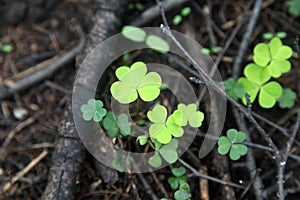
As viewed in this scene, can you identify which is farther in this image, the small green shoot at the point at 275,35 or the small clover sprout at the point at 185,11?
the small clover sprout at the point at 185,11

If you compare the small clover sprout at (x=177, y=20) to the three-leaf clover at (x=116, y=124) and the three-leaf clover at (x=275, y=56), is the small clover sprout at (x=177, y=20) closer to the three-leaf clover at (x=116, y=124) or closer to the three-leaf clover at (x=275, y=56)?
the three-leaf clover at (x=275, y=56)

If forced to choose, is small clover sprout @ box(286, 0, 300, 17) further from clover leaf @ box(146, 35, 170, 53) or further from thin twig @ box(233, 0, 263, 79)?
clover leaf @ box(146, 35, 170, 53)

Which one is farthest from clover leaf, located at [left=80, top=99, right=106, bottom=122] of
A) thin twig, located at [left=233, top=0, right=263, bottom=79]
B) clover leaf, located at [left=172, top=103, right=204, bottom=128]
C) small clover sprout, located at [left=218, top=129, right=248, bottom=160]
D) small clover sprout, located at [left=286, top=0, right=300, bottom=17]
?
small clover sprout, located at [left=286, top=0, right=300, bottom=17]

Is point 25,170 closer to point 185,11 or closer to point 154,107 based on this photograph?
point 154,107

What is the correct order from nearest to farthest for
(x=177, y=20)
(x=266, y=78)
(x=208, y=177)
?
(x=208, y=177), (x=266, y=78), (x=177, y=20)

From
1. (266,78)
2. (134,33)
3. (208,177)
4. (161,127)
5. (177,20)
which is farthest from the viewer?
(177,20)

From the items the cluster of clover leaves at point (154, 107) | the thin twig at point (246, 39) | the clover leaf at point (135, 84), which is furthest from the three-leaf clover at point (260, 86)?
the clover leaf at point (135, 84)

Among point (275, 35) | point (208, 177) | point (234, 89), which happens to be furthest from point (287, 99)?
point (208, 177)
